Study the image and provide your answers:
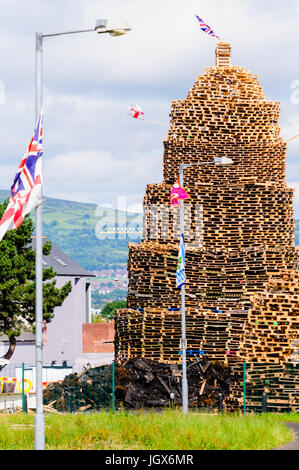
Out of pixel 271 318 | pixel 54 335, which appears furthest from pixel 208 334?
pixel 54 335

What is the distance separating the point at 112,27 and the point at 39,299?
6.07 metres

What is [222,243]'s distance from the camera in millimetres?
38125

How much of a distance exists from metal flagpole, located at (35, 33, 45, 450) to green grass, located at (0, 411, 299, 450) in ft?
6.76

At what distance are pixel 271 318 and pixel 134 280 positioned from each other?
7925 mm

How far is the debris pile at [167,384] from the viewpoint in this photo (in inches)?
1355

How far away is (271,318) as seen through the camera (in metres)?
33.2

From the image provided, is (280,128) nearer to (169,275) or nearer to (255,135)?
(255,135)

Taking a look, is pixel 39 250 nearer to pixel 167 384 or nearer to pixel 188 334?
pixel 167 384

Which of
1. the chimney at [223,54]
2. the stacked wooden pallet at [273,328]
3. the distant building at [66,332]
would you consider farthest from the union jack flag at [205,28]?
the distant building at [66,332]

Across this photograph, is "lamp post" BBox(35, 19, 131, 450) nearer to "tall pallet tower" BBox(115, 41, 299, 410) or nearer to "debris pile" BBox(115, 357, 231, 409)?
"tall pallet tower" BBox(115, 41, 299, 410)

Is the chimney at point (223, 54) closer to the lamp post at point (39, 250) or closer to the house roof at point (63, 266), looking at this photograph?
the lamp post at point (39, 250)

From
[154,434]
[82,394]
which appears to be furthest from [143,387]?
[154,434]

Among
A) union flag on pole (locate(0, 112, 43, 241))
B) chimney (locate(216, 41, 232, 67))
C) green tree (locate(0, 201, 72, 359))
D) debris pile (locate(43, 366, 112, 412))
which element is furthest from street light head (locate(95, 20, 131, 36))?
green tree (locate(0, 201, 72, 359))
